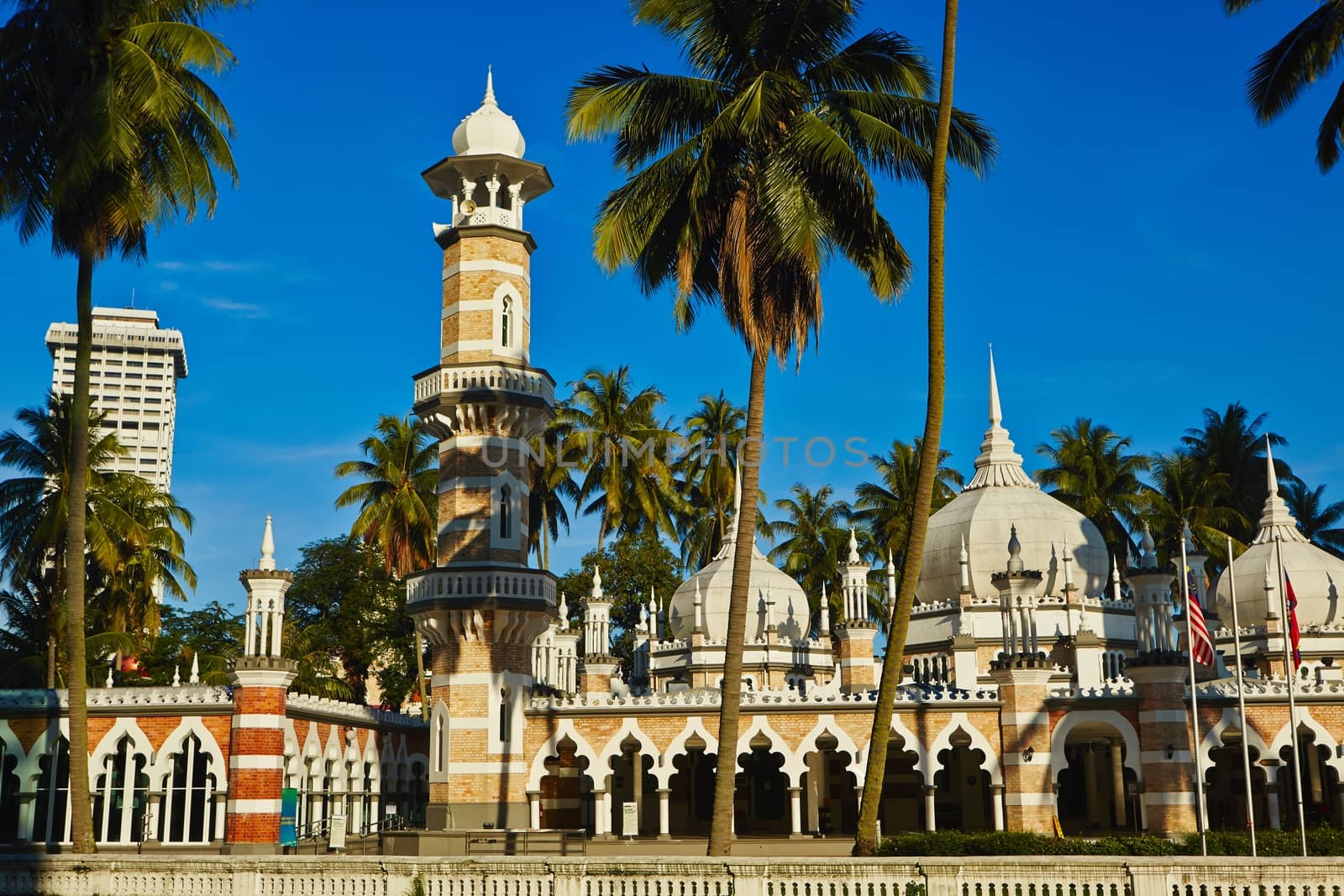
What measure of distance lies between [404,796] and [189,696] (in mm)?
11492

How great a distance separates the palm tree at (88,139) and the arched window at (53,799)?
6.55 metres

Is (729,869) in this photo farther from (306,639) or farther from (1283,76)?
(306,639)

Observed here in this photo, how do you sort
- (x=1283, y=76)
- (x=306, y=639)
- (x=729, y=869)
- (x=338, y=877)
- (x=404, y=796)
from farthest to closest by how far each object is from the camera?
(x=306, y=639)
(x=404, y=796)
(x=1283, y=76)
(x=338, y=877)
(x=729, y=869)

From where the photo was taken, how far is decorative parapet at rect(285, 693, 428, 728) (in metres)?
36.4

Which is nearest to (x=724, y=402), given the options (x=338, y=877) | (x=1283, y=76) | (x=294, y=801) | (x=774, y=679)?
(x=774, y=679)

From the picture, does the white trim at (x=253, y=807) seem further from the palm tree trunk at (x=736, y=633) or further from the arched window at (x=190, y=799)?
the palm tree trunk at (x=736, y=633)

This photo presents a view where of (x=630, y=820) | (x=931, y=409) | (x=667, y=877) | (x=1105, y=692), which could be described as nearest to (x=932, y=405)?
(x=931, y=409)

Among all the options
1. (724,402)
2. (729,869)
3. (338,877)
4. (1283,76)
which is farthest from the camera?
(724,402)

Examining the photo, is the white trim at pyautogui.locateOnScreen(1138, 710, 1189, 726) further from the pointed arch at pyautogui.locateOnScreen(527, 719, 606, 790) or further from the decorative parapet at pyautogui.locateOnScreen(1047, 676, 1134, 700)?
the pointed arch at pyautogui.locateOnScreen(527, 719, 606, 790)

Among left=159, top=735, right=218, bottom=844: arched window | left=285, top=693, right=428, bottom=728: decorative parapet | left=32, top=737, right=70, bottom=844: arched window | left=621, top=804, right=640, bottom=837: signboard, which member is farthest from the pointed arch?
left=32, top=737, right=70, bottom=844: arched window

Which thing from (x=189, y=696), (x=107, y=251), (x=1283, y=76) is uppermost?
(x=1283, y=76)

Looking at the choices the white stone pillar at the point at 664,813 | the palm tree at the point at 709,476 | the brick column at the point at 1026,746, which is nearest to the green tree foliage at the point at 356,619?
the palm tree at the point at 709,476

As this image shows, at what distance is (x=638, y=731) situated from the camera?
39.8 meters

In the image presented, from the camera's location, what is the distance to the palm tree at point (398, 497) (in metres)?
61.1
